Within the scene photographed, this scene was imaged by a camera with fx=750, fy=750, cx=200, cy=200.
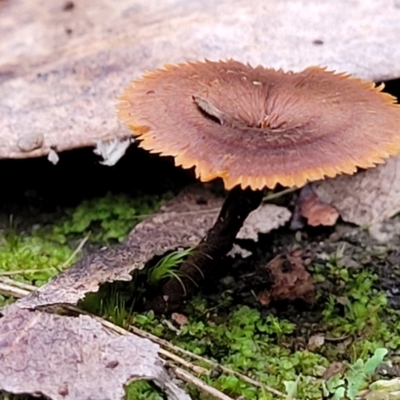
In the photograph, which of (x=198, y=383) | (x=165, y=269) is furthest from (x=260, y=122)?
(x=198, y=383)

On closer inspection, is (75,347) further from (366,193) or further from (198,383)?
(366,193)

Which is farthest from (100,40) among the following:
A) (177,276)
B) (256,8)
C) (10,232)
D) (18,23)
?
(177,276)

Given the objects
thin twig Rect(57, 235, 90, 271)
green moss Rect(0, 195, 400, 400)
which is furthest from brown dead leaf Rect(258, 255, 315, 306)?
thin twig Rect(57, 235, 90, 271)

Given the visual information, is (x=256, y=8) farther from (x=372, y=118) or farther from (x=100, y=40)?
(x=372, y=118)

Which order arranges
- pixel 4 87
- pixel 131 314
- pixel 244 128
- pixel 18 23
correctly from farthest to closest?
pixel 18 23 → pixel 4 87 → pixel 131 314 → pixel 244 128

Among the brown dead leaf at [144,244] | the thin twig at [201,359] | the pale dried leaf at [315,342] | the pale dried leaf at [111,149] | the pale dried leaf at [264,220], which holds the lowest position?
the pale dried leaf at [315,342]

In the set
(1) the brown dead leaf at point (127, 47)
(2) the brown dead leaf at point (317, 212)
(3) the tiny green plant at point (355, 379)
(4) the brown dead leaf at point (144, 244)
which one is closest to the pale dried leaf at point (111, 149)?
(1) the brown dead leaf at point (127, 47)

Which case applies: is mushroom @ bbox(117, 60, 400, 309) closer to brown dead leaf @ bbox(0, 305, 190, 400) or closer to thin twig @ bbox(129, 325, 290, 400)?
thin twig @ bbox(129, 325, 290, 400)

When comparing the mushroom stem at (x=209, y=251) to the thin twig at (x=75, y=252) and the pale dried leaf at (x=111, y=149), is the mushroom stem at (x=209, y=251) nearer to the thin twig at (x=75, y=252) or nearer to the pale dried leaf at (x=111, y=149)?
the thin twig at (x=75, y=252)

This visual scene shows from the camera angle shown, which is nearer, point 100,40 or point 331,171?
point 331,171
